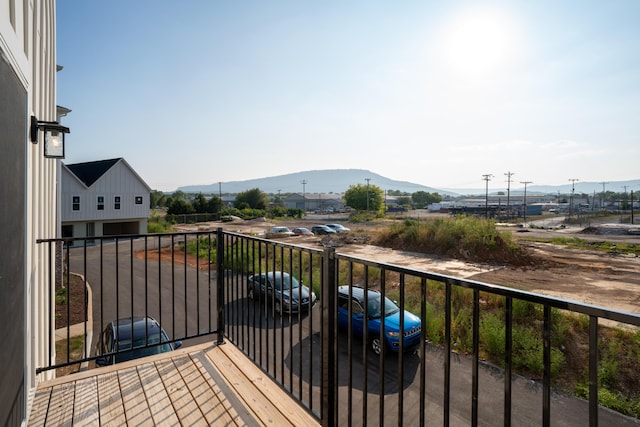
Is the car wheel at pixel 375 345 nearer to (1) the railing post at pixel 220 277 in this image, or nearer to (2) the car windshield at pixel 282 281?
(2) the car windshield at pixel 282 281

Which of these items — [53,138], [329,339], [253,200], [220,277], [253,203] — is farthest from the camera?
[253,200]

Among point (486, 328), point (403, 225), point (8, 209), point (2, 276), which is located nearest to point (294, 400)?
point (2, 276)

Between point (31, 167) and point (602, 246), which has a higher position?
point (31, 167)

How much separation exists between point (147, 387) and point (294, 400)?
3.40 ft

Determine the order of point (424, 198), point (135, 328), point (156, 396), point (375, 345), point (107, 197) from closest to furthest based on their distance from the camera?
1. point (156, 396)
2. point (135, 328)
3. point (375, 345)
4. point (107, 197)
5. point (424, 198)

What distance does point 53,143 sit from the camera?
104 inches

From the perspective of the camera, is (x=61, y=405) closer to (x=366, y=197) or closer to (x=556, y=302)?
(x=556, y=302)

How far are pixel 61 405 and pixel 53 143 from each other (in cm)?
187

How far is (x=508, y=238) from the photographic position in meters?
15.8

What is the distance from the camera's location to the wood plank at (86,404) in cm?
195

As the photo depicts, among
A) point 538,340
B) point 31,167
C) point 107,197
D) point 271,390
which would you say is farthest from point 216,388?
point 107,197

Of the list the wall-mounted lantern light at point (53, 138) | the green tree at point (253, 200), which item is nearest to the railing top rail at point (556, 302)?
the wall-mounted lantern light at point (53, 138)

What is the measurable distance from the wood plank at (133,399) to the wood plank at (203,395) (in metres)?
0.27

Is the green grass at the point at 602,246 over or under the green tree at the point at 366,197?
under
